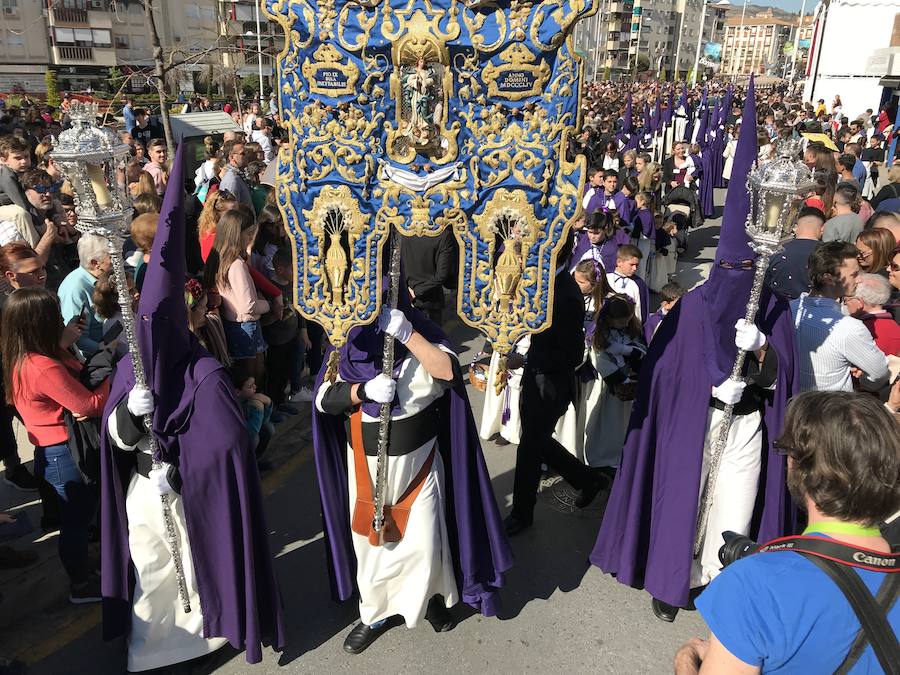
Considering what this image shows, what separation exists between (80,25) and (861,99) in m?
48.9

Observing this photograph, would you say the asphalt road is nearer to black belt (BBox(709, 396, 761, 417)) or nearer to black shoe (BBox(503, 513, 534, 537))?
black shoe (BBox(503, 513, 534, 537))

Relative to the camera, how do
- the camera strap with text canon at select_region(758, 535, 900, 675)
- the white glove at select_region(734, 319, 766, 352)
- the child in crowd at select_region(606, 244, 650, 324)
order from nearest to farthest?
1. the camera strap with text canon at select_region(758, 535, 900, 675)
2. the white glove at select_region(734, 319, 766, 352)
3. the child in crowd at select_region(606, 244, 650, 324)

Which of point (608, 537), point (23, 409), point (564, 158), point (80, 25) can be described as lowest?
point (608, 537)

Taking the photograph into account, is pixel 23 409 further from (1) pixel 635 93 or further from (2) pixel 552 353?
(1) pixel 635 93

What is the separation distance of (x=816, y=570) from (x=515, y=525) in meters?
3.03

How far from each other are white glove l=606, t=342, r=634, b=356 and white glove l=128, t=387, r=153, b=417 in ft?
9.86

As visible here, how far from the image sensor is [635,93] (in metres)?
40.5

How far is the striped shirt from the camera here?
12.3 feet

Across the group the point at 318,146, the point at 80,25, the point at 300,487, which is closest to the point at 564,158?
the point at 318,146

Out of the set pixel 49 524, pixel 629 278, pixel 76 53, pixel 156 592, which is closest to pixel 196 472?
pixel 156 592

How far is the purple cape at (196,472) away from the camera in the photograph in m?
3.00

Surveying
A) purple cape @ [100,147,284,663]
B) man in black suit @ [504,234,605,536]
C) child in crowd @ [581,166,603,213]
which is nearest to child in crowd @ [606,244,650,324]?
man in black suit @ [504,234,605,536]

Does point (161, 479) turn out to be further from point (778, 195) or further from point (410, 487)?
point (778, 195)

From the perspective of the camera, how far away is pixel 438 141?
9.01 feet
